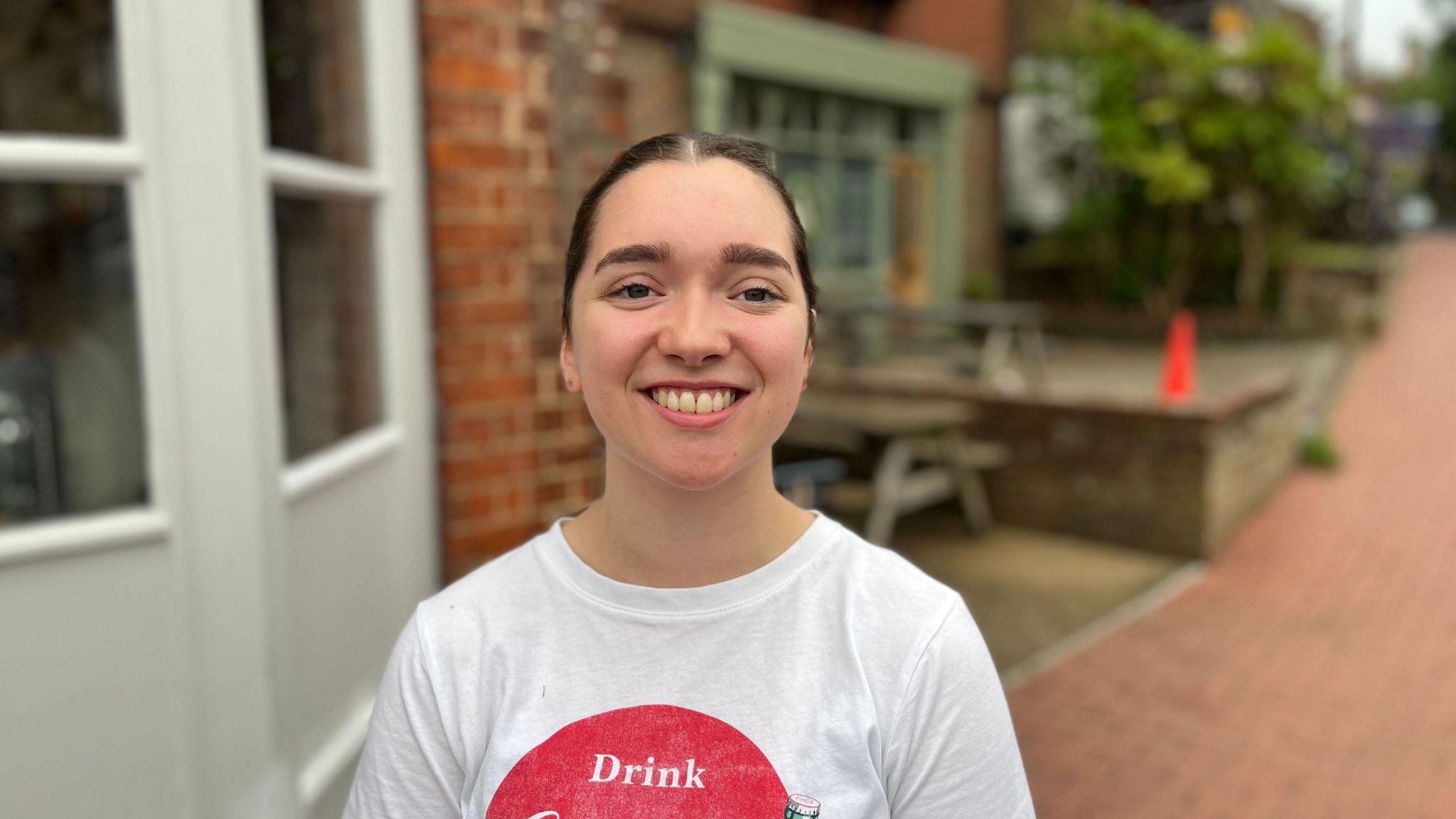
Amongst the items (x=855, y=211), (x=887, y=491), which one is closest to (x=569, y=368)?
(x=887, y=491)

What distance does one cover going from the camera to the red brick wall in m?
2.82

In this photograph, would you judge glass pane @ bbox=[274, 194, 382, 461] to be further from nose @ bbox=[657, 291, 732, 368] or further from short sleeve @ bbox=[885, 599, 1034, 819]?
short sleeve @ bbox=[885, 599, 1034, 819]

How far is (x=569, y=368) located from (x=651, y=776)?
1.58ft

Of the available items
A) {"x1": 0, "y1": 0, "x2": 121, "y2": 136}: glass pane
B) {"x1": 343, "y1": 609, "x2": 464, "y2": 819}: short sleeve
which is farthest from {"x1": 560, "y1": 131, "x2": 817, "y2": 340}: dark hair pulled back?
{"x1": 0, "y1": 0, "x2": 121, "y2": 136}: glass pane

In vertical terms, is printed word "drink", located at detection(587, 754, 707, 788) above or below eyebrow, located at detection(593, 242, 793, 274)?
below

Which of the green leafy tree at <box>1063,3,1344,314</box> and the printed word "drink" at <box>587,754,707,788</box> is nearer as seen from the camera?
the printed word "drink" at <box>587,754,707,788</box>

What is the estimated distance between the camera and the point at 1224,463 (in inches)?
234

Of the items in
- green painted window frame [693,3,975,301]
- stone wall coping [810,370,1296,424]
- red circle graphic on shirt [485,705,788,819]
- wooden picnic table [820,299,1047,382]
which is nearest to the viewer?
red circle graphic on shirt [485,705,788,819]

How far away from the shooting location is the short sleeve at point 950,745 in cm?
123

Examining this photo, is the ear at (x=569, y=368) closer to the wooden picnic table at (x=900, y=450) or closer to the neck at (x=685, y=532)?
the neck at (x=685, y=532)

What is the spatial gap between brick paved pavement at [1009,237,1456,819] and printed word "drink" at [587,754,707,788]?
2510 millimetres

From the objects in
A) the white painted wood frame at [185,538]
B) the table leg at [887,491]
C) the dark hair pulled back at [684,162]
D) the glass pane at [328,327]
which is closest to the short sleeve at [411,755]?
the dark hair pulled back at [684,162]

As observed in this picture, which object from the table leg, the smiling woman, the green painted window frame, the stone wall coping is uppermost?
the green painted window frame

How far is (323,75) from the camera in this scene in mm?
2807
